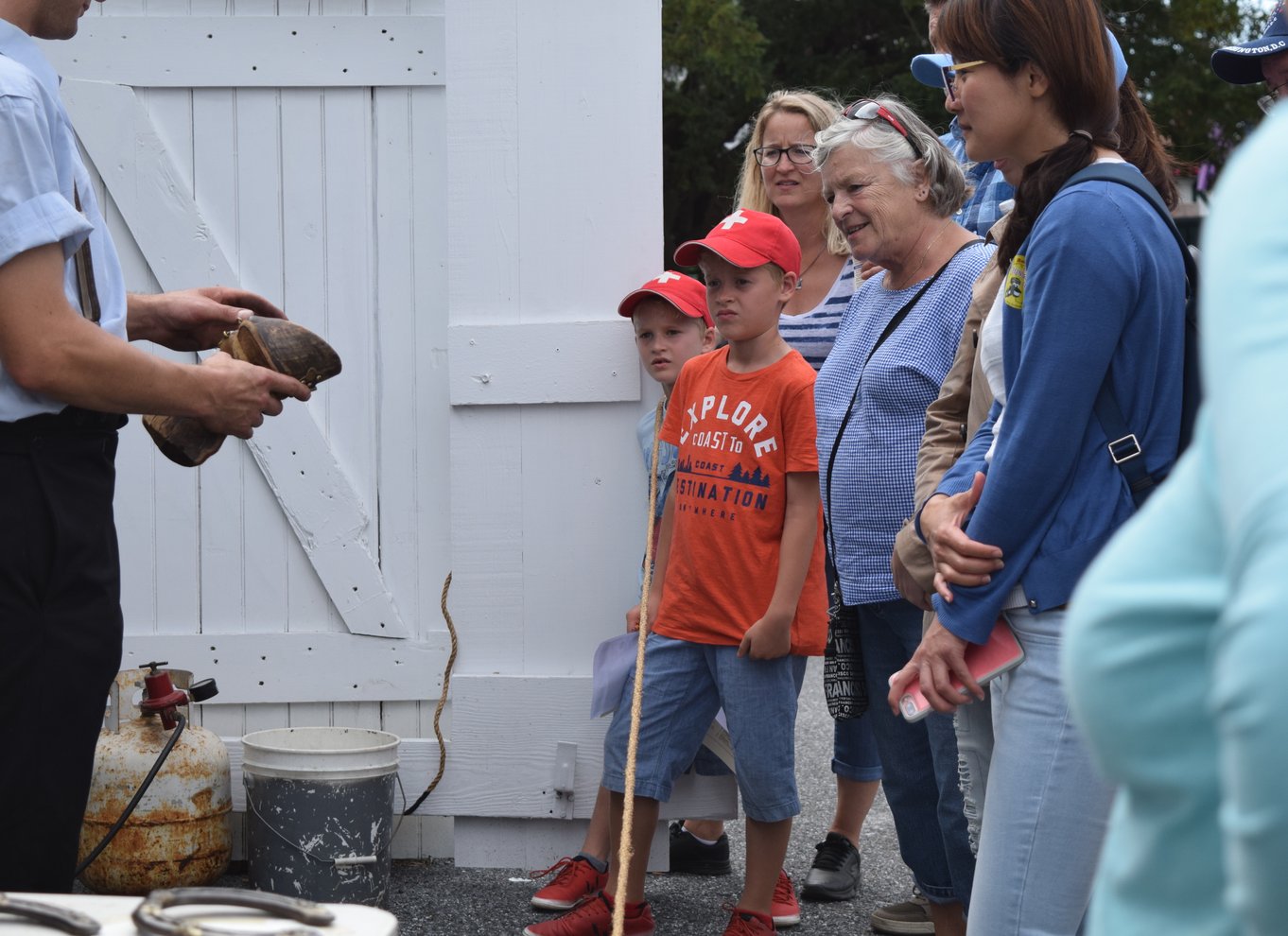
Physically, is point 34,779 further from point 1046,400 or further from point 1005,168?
point 1005,168

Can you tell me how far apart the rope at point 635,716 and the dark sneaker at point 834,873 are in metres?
0.65

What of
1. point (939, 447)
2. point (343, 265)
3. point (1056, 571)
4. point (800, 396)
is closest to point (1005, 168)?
point (939, 447)

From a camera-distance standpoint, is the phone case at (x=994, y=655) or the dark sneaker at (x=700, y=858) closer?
the phone case at (x=994, y=655)

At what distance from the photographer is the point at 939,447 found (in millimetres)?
2547

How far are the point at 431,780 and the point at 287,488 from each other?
972 millimetres

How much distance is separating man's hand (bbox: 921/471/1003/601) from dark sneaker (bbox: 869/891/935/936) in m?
1.75

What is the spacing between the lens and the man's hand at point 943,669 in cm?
211

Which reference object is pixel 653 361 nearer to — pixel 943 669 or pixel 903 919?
pixel 903 919

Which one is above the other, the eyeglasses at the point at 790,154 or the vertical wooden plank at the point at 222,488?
the eyeglasses at the point at 790,154

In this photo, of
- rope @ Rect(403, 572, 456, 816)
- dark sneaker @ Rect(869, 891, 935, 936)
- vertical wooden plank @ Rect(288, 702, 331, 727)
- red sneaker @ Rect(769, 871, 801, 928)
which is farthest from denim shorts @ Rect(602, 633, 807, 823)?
vertical wooden plank @ Rect(288, 702, 331, 727)

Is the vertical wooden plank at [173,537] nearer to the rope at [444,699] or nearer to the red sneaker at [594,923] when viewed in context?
the rope at [444,699]

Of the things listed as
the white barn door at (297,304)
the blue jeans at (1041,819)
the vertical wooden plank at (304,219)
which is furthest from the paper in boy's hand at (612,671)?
the blue jeans at (1041,819)

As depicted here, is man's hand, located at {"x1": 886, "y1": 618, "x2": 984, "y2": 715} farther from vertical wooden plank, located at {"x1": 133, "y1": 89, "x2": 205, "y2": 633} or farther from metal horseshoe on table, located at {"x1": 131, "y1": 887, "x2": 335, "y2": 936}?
vertical wooden plank, located at {"x1": 133, "y1": 89, "x2": 205, "y2": 633}

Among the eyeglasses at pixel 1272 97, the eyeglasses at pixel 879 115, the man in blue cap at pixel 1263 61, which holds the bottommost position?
the eyeglasses at pixel 879 115
